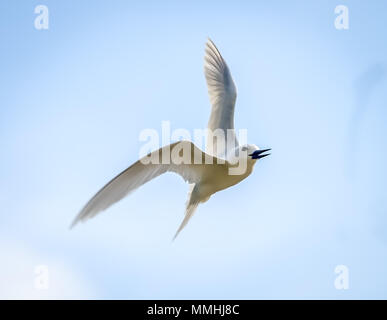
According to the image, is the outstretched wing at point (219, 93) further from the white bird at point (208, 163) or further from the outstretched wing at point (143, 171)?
the outstretched wing at point (143, 171)

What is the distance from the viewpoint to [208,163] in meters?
6.35

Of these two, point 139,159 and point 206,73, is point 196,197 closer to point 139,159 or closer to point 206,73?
point 139,159

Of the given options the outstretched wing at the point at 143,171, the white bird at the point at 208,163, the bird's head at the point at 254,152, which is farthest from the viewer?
the bird's head at the point at 254,152

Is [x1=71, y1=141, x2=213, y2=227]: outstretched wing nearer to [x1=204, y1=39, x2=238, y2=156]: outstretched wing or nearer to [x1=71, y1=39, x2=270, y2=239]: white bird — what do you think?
[x1=71, y1=39, x2=270, y2=239]: white bird

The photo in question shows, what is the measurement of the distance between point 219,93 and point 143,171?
A: 3.22 meters

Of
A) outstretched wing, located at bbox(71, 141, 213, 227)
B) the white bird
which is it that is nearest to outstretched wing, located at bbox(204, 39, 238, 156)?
the white bird

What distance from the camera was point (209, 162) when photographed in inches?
249

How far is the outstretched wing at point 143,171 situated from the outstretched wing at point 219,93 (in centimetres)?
141

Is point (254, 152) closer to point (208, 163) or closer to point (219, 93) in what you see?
point (208, 163)

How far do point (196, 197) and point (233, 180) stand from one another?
53 cm

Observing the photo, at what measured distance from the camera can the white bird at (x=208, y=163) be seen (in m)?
5.36

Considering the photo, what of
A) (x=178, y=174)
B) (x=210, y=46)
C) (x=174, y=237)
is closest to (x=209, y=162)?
(x=178, y=174)

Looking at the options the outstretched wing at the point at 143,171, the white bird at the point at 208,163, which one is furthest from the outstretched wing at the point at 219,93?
the outstretched wing at the point at 143,171

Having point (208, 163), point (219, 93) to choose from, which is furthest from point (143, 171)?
point (219, 93)
